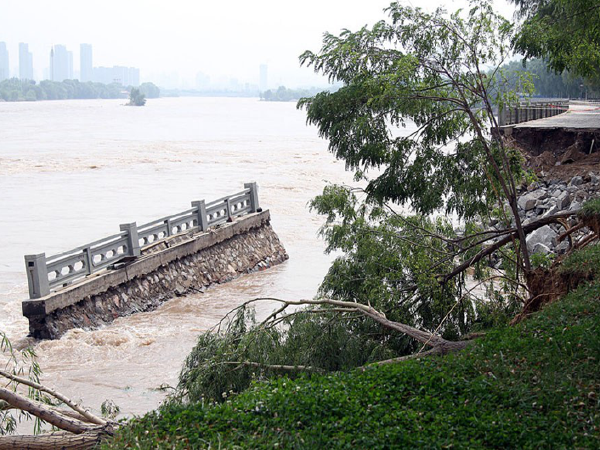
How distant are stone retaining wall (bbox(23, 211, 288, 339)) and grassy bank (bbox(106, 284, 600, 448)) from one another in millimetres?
10273

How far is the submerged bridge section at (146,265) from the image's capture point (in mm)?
16230

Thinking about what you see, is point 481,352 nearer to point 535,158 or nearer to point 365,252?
point 365,252

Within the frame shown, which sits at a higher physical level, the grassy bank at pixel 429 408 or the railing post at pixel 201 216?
the grassy bank at pixel 429 408

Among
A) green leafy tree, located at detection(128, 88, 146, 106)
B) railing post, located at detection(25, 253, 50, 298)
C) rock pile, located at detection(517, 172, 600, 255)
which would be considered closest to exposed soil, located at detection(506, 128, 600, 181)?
rock pile, located at detection(517, 172, 600, 255)

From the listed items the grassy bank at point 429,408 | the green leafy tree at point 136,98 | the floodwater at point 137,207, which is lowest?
the floodwater at point 137,207

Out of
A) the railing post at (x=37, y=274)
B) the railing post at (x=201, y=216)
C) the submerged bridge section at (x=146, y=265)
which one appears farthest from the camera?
the railing post at (x=201, y=216)

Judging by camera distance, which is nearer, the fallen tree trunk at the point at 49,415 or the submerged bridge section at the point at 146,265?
the fallen tree trunk at the point at 49,415

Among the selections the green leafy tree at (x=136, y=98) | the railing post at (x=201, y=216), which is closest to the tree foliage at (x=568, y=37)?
the railing post at (x=201, y=216)

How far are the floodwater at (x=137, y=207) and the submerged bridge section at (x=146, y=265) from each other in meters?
0.44

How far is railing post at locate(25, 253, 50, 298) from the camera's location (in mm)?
15633

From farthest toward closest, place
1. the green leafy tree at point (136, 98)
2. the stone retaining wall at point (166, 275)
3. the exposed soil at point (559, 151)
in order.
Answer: the green leafy tree at point (136, 98)
the exposed soil at point (559, 151)
the stone retaining wall at point (166, 275)

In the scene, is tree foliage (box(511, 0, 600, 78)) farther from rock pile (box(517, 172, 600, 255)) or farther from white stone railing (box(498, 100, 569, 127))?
white stone railing (box(498, 100, 569, 127))

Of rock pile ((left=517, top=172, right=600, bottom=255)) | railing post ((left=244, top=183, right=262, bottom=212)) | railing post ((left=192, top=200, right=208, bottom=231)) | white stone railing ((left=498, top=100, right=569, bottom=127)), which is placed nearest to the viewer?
rock pile ((left=517, top=172, right=600, bottom=255))

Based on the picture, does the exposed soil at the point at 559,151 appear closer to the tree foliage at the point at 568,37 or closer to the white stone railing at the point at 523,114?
the white stone railing at the point at 523,114
